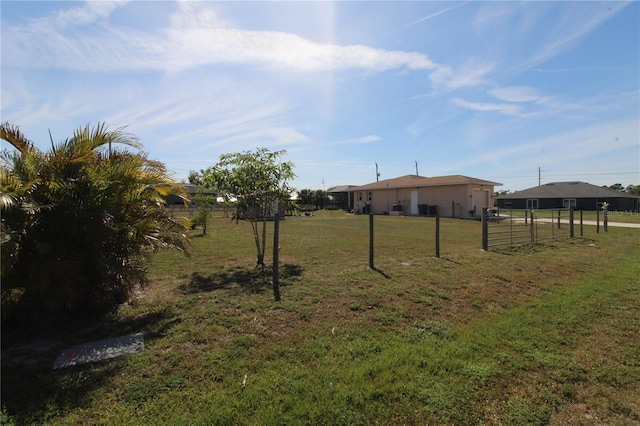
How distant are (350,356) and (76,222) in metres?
3.45

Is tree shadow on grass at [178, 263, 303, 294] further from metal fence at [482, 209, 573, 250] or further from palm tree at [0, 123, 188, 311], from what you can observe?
metal fence at [482, 209, 573, 250]

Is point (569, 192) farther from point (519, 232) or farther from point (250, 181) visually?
point (250, 181)

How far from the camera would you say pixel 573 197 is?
38.5 meters

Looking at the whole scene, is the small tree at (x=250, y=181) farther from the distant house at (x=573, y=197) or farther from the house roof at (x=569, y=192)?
the house roof at (x=569, y=192)

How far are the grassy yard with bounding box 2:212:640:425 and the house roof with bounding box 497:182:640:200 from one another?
134 ft

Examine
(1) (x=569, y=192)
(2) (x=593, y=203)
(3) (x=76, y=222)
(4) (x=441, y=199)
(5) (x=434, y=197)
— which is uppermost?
(1) (x=569, y=192)

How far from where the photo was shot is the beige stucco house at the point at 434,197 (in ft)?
81.4

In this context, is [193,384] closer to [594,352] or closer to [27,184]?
[27,184]

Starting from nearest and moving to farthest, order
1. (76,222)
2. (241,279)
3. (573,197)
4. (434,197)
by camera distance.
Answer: (76,222)
(241,279)
(434,197)
(573,197)

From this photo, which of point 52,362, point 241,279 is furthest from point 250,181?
point 52,362

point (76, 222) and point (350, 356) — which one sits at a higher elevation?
point (76, 222)

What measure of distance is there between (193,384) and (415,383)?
182cm

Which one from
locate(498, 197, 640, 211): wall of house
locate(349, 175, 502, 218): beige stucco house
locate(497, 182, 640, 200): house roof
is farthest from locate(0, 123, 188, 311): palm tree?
locate(497, 182, 640, 200): house roof

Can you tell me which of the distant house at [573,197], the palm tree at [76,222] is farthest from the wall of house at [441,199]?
the palm tree at [76,222]
